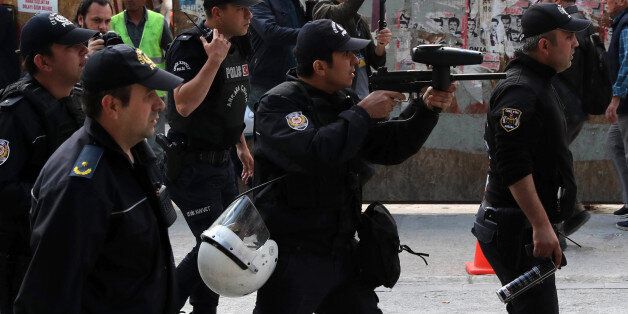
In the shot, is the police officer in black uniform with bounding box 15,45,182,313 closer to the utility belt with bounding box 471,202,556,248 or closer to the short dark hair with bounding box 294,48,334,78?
the short dark hair with bounding box 294,48,334,78

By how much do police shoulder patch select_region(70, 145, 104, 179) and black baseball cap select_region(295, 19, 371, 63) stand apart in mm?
1304

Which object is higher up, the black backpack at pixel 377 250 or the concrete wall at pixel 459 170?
the black backpack at pixel 377 250

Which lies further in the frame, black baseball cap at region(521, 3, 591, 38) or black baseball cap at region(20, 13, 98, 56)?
black baseball cap at region(521, 3, 591, 38)

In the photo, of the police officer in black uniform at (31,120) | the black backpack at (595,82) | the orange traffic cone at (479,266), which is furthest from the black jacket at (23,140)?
the black backpack at (595,82)

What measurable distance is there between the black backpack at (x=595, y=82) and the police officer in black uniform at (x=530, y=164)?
2669mm

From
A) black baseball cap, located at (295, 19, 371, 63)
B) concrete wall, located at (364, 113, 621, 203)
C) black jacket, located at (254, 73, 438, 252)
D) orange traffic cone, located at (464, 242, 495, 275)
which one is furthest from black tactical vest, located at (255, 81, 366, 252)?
concrete wall, located at (364, 113, 621, 203)

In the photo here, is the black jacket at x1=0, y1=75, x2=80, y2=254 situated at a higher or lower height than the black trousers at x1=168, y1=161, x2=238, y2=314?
higher

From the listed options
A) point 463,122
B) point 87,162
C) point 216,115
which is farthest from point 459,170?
point 87,162

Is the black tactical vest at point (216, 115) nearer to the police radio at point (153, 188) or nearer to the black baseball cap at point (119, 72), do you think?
the police radio at point (153, 188)

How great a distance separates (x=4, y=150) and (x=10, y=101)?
0.26 metres

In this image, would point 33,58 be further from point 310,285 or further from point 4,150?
point 310,285

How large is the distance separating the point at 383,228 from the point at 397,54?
4.61 meters

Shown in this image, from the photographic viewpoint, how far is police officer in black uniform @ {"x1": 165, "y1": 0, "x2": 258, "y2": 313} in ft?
18.5

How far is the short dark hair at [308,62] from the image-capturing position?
4.37 metres
